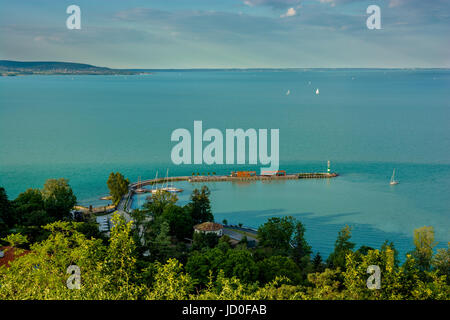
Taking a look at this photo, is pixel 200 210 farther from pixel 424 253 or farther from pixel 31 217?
pixel 424 253

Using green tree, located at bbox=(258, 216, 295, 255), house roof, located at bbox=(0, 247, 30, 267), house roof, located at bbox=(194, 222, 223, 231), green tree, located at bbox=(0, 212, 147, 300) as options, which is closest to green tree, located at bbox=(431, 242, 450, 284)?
green tree, located at bbox=(258, 216, 295, 255)

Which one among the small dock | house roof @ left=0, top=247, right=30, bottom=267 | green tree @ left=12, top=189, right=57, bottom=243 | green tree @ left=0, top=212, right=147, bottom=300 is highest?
green tree @ left=0, top=212, right=147, bottom=300

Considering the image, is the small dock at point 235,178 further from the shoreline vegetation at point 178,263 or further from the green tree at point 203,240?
the green tree at point 203,240

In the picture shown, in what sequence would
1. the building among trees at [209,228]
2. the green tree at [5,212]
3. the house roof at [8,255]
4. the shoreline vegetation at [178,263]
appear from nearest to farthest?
1. the shoreline vegetation at [178,263]
2. the house roof at [8,255]
3. the green tree at [5,212]
4. the building among trees at [209,228]

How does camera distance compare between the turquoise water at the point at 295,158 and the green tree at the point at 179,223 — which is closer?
the green tree at the point at 179,223

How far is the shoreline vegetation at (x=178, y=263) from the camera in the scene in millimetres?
10281

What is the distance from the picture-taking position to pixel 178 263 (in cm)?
1856

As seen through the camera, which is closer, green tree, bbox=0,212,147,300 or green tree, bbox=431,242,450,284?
green tree, bbox=0,212,147,300

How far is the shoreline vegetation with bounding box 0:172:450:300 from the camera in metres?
10.3

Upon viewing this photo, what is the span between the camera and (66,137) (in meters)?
65.5

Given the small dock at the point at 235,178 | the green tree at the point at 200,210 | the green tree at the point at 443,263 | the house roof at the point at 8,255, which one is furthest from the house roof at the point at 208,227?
the small dock at the point at 235,178

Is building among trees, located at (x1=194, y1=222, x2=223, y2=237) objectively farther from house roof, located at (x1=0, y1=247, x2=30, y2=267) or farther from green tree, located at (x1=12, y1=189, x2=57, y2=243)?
house roof, located at (x1=0, y1=247, x2=30, y2=267)

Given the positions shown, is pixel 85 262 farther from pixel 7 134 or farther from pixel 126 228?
pixel 7 134

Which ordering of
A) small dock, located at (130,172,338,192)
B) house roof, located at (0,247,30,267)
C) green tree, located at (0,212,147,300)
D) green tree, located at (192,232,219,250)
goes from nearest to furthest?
1. green tree, located at (0,212,147,300)
2. house roof, located at (0,247,30,267)
3. green tree, located at (192,232,219,250)
4. small dock, located at (130,172,338,192)
